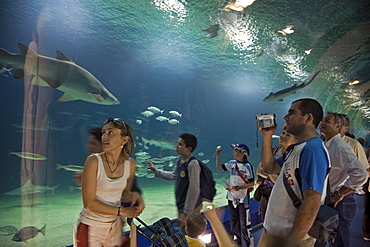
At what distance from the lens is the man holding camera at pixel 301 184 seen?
1450 mm

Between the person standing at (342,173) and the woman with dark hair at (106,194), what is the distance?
6.51ft

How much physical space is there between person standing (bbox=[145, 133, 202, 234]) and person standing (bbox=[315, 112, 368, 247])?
1.37 metres

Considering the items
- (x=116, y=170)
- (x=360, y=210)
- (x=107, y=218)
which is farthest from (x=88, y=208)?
(x=360, y=210)

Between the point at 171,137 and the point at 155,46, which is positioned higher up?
the point at 155,46

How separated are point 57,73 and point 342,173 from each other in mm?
5724

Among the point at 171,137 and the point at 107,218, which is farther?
the point at 171,137

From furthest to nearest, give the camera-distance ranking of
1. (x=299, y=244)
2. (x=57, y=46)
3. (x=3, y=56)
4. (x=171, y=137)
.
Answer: (x=171, y=137) < (x=57, y=46) < (x=3, y=56) < (x=299, y=244)

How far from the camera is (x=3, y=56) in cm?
447

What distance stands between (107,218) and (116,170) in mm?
318

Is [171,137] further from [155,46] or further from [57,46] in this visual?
[57,46]

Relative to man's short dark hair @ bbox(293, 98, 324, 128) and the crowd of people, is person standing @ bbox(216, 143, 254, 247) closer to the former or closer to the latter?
the crowd of people

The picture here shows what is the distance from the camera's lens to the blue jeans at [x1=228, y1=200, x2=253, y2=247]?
3309 millimetres

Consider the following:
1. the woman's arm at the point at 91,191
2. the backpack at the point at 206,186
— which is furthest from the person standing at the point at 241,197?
the woman's arm at the point at 91,191

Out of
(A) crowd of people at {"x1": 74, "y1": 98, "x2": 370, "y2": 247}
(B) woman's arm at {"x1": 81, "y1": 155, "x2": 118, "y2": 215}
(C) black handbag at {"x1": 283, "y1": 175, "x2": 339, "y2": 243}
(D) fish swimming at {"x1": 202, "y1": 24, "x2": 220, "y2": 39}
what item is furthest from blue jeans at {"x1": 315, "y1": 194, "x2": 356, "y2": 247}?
(D) fish swimming at {"x1": 202, "y1": 24, "x2": 220, "y2": 39}
